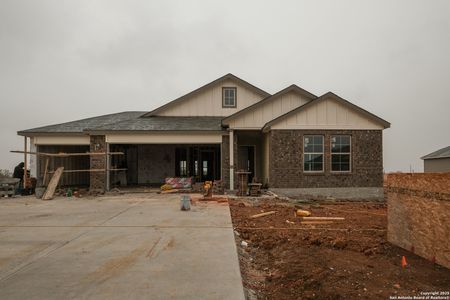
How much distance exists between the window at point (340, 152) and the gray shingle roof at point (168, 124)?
593 centimetres

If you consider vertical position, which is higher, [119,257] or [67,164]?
[67,164]

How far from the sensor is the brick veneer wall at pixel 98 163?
16.8 metres

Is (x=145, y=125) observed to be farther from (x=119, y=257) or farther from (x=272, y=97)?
(x=119, y=257)

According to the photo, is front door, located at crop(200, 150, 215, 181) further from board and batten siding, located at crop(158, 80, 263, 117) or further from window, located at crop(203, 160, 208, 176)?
board and batten siding, located at crop(158, 80, 263, 117)

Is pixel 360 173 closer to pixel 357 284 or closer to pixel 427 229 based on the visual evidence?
pixel 427 229

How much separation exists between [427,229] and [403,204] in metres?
0.77

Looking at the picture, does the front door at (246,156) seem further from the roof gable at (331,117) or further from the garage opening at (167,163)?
the roof gable at (331,117)

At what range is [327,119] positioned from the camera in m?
15.3

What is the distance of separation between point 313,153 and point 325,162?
0.72m

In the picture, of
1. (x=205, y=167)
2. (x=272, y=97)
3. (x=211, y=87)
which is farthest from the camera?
(x=205, y=167)

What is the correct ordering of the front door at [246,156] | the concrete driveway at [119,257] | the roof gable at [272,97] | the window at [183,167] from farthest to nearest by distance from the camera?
the window at [183,167] → the front door at [246,156] → the roof gable at [272,97] → the concrete driveway at [119,257]

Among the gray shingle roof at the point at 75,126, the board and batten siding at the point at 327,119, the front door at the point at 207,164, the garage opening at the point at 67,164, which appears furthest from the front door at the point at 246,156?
the garage opening at the point at 67,164

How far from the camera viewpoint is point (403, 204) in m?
5.86

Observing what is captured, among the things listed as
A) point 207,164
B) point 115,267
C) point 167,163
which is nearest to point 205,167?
point 207,164
